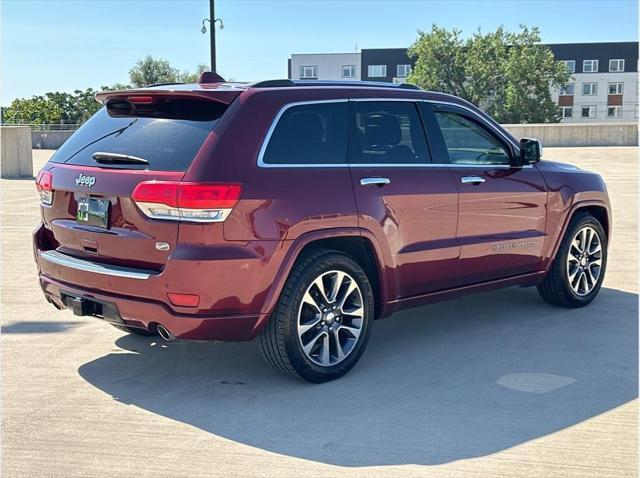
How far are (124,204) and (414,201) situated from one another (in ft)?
6.40

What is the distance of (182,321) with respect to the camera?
4.51 m

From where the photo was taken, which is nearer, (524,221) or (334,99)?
(334,99)

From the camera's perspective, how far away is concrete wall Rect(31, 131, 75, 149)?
3600 centimetres

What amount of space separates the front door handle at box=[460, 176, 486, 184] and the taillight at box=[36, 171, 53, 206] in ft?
9.37

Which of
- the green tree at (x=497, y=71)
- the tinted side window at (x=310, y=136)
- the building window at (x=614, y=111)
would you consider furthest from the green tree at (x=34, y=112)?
the building window at (x=614, y=111)

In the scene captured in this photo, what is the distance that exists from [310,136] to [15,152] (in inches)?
680

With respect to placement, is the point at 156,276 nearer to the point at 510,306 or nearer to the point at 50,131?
the point at 510,306

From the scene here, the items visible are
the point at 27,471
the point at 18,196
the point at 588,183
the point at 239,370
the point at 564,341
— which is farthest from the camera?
the point at 18,196

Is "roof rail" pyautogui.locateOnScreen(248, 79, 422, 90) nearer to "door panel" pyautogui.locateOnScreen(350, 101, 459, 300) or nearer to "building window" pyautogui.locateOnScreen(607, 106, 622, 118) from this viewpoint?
"door panel" pyautogui.locateOnScreen(350, 101, 459, 300)

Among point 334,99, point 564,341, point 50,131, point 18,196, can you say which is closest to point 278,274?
point 334,99

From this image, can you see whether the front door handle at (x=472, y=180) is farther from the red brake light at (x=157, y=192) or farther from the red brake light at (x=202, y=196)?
the red brake light at (x=157, y=192)

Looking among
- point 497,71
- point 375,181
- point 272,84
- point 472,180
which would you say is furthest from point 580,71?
point 272,84

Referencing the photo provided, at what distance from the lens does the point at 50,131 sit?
36.3 meters

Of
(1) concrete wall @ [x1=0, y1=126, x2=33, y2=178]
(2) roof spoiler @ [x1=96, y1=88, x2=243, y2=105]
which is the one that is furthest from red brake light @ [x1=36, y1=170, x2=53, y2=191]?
(1) concrete wall @ [x1=0, y1=126, x2=33, y2=178]
